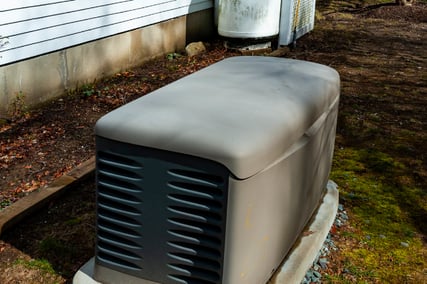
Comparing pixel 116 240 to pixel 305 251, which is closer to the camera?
pixel 116 240

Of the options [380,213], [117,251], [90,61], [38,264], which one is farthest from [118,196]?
[90,61]

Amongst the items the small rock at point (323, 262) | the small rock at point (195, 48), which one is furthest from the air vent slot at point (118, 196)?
the small rock at point (195, 48)

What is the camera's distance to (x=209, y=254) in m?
2.43

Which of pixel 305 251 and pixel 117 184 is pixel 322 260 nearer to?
pixel 305 251

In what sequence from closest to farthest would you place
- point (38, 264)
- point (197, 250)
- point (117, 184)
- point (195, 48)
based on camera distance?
point (197, 250)
point (117, 184)
point (38, 264)
point (195, 48)

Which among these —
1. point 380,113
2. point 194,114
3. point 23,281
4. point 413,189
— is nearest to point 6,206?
point 23,281

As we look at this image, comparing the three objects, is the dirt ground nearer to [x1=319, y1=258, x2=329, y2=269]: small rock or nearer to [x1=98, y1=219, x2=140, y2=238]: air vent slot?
[x1=319, y1=258, x2=329, y2=269]: small rock

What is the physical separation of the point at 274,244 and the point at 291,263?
0.37 meters

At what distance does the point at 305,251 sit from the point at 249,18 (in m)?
6.90

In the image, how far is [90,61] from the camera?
7.31 metres

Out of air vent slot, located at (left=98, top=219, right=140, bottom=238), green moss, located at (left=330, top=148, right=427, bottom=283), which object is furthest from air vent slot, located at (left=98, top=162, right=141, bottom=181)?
green moss, located at (left=330, top=148, right=427, bottom=283)

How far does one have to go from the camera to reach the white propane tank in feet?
31.1

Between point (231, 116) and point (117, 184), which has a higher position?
point (231, 116)

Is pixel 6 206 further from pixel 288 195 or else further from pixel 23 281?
pixel 288 195
